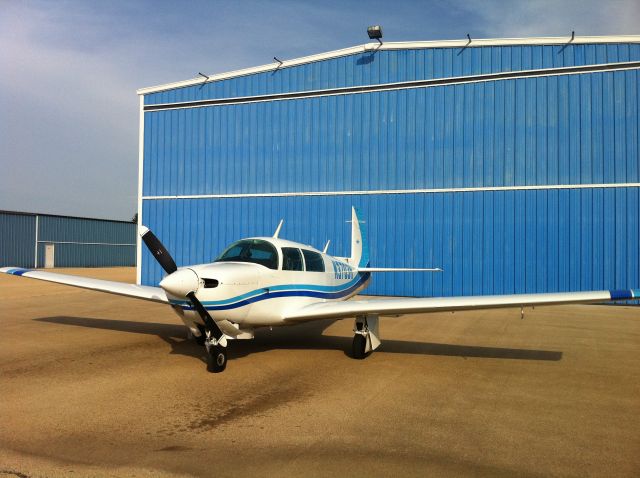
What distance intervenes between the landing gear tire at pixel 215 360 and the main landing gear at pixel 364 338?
240 centimetres

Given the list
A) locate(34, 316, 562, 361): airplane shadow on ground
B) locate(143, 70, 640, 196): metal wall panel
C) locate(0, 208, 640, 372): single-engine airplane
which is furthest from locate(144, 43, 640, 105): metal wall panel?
locate(0, 208, 640, 372): single-engine airplane

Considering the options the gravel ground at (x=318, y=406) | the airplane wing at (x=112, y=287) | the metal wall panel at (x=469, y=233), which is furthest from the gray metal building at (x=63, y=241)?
the gravel ground at (x=318, y=406)

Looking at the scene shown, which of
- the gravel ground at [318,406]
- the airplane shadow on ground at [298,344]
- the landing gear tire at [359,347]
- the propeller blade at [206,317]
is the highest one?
the propeller blade at [206,317]

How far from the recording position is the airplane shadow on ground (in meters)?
9.41

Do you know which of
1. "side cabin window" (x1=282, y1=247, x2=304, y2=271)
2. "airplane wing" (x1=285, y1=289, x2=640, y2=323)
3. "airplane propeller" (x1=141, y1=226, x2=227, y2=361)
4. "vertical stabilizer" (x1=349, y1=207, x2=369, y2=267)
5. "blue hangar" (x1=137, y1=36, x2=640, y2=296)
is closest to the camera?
"airplane propeller" (x1=141, y1=226, x2=227, y2=361)

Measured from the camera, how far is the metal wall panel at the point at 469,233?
17.2m

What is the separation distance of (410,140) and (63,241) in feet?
114

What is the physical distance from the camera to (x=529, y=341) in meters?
11.0

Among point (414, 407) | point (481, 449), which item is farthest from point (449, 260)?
point (481, 449)

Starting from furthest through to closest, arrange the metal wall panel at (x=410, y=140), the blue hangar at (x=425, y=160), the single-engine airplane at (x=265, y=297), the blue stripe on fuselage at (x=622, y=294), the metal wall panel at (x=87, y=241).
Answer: the metal wall panel at (x=87, y=241) < the metal wall panel at (x=410, y=140) < the blue hangar at (x=425, y=160) < the single-engine airplane at (x=265, y=297) < the blue stripe on fuselage at (x=622, y=294)

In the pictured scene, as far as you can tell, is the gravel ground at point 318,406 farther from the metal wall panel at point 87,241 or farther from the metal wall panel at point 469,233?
the metal wall panel at point 87,241

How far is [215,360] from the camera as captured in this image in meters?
7.70

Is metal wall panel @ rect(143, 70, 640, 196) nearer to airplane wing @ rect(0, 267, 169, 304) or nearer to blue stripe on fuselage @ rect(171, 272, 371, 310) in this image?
blue stripe on fuselage @ rect(171, 272, 371, 310)

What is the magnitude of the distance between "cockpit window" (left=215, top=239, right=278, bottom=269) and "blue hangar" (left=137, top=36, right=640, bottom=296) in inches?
454
